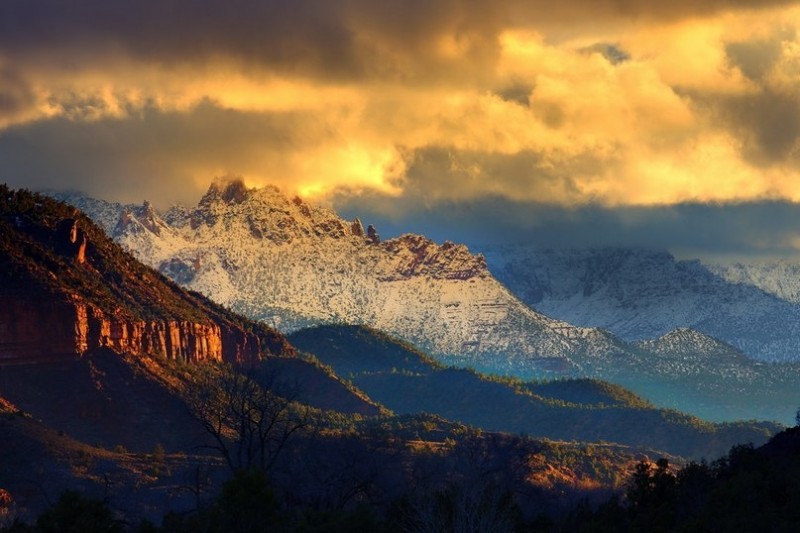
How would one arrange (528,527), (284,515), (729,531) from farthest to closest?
1. (528,527)
2. (284,515)
3. (729,531)

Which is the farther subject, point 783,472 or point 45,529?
point 783,472

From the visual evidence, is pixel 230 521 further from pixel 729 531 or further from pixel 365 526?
pixel 729 531

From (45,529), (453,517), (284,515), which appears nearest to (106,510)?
(45,529)

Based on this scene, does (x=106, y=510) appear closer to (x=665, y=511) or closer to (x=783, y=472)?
(x=665, y=511)

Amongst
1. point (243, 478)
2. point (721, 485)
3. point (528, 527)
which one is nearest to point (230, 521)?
point (243, 478)

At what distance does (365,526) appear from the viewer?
169625 mm

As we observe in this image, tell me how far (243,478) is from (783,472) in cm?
5372

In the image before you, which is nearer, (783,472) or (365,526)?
(365,526)

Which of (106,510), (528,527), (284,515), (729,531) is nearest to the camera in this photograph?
(729,531)

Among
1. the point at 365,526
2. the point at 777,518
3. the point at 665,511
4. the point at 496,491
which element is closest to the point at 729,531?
the point at 777,518

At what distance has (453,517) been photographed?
179 metres

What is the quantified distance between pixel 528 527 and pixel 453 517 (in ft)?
35.6

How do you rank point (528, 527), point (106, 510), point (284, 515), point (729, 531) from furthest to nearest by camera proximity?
point (528, 527), point (284, 515), point (106, 510), point (729, 531)

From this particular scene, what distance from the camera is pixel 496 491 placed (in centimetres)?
19400
